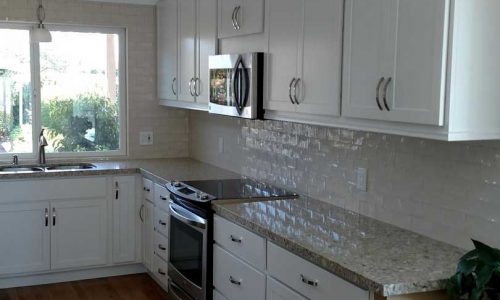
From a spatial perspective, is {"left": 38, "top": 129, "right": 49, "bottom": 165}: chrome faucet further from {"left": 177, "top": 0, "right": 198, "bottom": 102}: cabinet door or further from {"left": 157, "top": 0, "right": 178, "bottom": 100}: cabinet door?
{"left": 177, "top": 0, "right": 198, "bottom": 102}: cabinet door

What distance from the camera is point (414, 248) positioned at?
2504 mm

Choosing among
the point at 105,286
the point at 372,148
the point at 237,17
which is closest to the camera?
the point at 372,148

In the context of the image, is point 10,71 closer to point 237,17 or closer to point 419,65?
point 237,17

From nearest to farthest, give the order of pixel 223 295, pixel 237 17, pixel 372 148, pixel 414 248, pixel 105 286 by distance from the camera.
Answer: pixel 414 248, pixel 372 148, pixel 223 295, pixel 237 17, pixel 105 286

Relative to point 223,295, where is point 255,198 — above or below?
above

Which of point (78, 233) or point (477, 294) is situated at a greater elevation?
point (477, 294)

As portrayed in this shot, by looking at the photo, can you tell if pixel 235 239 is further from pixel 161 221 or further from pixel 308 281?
pixel 161 221

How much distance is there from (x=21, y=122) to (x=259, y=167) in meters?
2.09

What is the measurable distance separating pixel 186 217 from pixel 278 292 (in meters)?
1.09

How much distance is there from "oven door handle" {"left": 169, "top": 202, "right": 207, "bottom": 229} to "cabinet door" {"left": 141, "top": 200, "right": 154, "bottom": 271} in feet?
2.42

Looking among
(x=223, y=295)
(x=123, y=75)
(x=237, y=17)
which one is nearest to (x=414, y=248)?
(x=223, y=295)

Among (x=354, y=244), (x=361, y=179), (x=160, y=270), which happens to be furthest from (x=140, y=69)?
(x=354, y=244)

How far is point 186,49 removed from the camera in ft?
15.1

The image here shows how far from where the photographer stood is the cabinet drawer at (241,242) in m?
2.90
